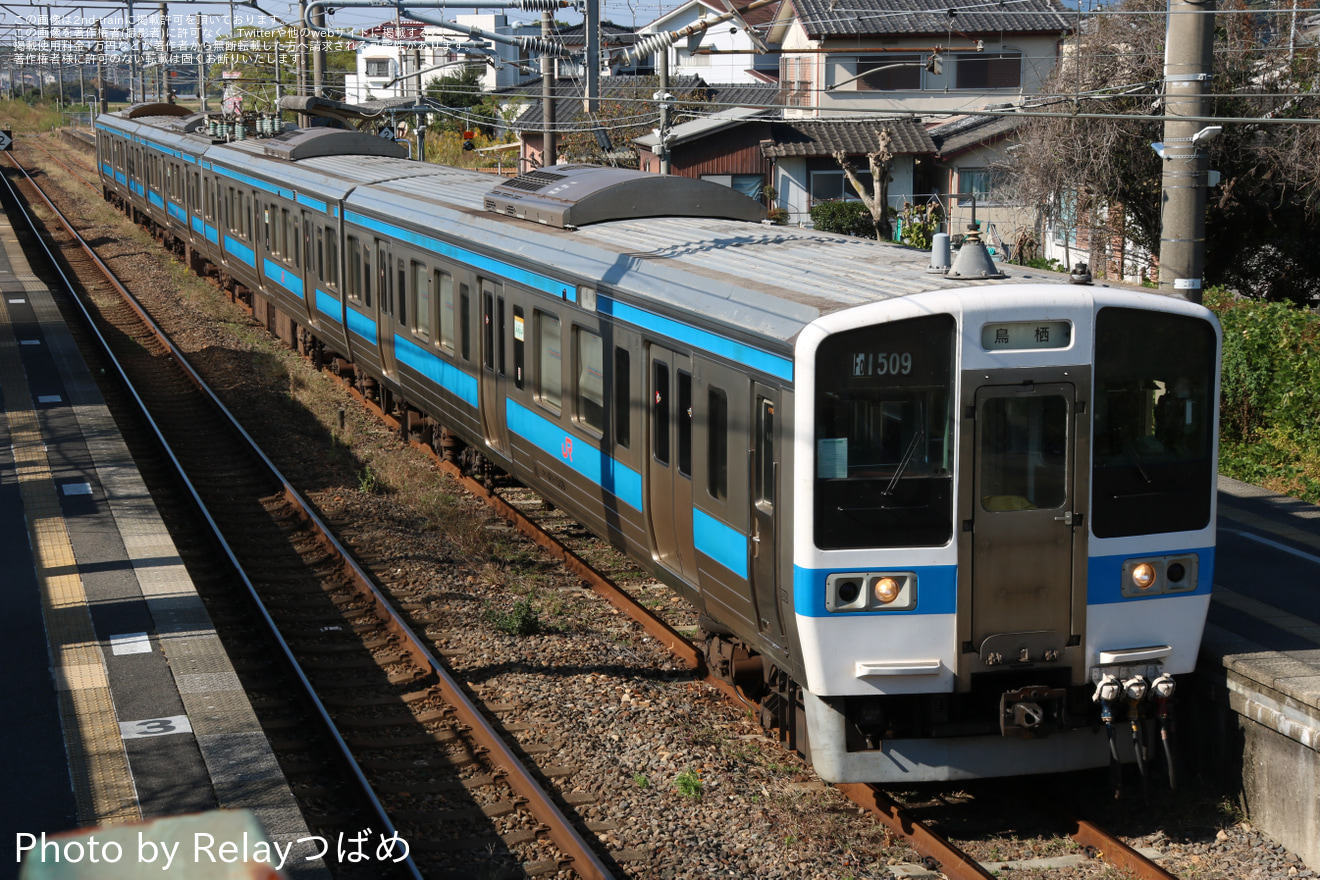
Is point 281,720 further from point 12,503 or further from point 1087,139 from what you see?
point 1087,139

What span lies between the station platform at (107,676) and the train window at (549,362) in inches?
114

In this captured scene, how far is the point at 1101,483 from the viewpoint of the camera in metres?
6.47

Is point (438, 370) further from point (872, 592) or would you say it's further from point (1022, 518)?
point (1022, 518)

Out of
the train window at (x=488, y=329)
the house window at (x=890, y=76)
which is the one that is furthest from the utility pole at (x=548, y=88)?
the house window at (x=890, y=76)

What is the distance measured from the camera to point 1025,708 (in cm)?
641

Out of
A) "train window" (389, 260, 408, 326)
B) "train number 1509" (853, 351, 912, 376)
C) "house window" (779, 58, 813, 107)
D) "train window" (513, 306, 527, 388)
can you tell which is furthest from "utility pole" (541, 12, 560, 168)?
"house window" (779, 58, 813, 107)

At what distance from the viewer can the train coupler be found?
6.41m

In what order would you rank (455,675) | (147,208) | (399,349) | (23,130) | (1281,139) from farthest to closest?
(23,130), (147,208), (1281,139), (399,349), (455,675)

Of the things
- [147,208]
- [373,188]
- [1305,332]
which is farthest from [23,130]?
[1305,332]

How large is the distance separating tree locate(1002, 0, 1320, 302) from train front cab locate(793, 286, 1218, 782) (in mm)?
13475

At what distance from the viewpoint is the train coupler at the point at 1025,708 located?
641cm

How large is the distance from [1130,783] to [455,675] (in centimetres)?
419

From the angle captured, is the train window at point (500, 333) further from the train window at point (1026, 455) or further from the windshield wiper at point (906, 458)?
the train window at point (1026, 455)

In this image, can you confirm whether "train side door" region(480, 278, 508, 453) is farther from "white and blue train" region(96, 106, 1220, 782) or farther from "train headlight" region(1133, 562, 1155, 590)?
"train headlight" region(1133, 562, 1155, 590)
